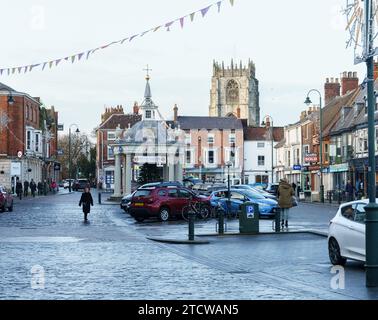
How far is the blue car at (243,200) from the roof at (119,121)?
85561 mm

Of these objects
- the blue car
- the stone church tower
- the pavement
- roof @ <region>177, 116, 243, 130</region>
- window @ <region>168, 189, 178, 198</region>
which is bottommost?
the pavement

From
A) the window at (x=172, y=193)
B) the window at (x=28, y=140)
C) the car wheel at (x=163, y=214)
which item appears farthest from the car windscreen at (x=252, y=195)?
the window at (x=28, y=140)

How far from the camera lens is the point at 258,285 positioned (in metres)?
13.9

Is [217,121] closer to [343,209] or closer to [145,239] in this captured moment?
[145,239]

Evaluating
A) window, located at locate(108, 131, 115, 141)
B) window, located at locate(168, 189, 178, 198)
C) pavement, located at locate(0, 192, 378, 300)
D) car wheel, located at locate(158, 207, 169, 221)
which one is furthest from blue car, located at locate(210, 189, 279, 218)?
A: window, located at locate(108, 131, 115, 141)

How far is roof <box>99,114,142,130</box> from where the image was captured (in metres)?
126

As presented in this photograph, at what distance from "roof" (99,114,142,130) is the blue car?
281 ft

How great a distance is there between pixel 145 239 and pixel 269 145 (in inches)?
3600

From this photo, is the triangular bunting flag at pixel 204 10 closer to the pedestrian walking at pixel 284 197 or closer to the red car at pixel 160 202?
the pedestrian walking at pixel 284 197

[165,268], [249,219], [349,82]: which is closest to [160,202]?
[249,219]

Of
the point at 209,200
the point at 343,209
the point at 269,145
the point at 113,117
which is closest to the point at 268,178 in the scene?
the point at 269,145

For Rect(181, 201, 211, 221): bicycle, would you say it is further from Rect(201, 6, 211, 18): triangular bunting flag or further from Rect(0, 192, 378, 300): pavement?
Rect(201, 6, 211, 18): triangular bunting flag

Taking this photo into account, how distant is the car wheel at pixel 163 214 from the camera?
118 feet
